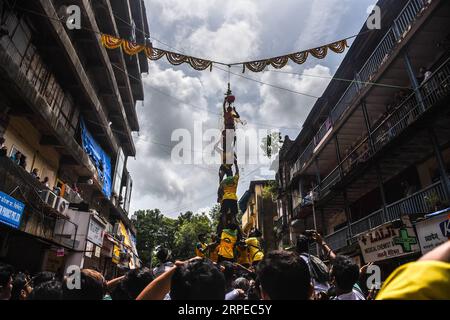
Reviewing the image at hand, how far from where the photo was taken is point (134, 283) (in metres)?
2.99

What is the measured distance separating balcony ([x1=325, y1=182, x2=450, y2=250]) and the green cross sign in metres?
0.98

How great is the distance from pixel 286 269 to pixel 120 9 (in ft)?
77.5

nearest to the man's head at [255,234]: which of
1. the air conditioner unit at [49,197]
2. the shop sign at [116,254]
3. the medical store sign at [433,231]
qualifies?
the medical store sign at [433,231]

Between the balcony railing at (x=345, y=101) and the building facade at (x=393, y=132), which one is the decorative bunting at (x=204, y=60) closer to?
the building facade at (x=393, y=132)

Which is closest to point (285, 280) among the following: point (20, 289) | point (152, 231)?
point (20, 289)

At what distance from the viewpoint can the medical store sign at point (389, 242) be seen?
10227 mm

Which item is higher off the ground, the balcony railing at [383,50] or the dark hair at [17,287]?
the balcony railing at [383,50]

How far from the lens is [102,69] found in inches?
707

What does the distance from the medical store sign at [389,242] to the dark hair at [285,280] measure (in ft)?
33.2

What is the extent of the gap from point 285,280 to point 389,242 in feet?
36.7

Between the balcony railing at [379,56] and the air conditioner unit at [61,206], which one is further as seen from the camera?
the balcony railing at [379,56]

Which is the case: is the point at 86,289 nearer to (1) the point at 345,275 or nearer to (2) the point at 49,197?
(1) the point at 345,275
